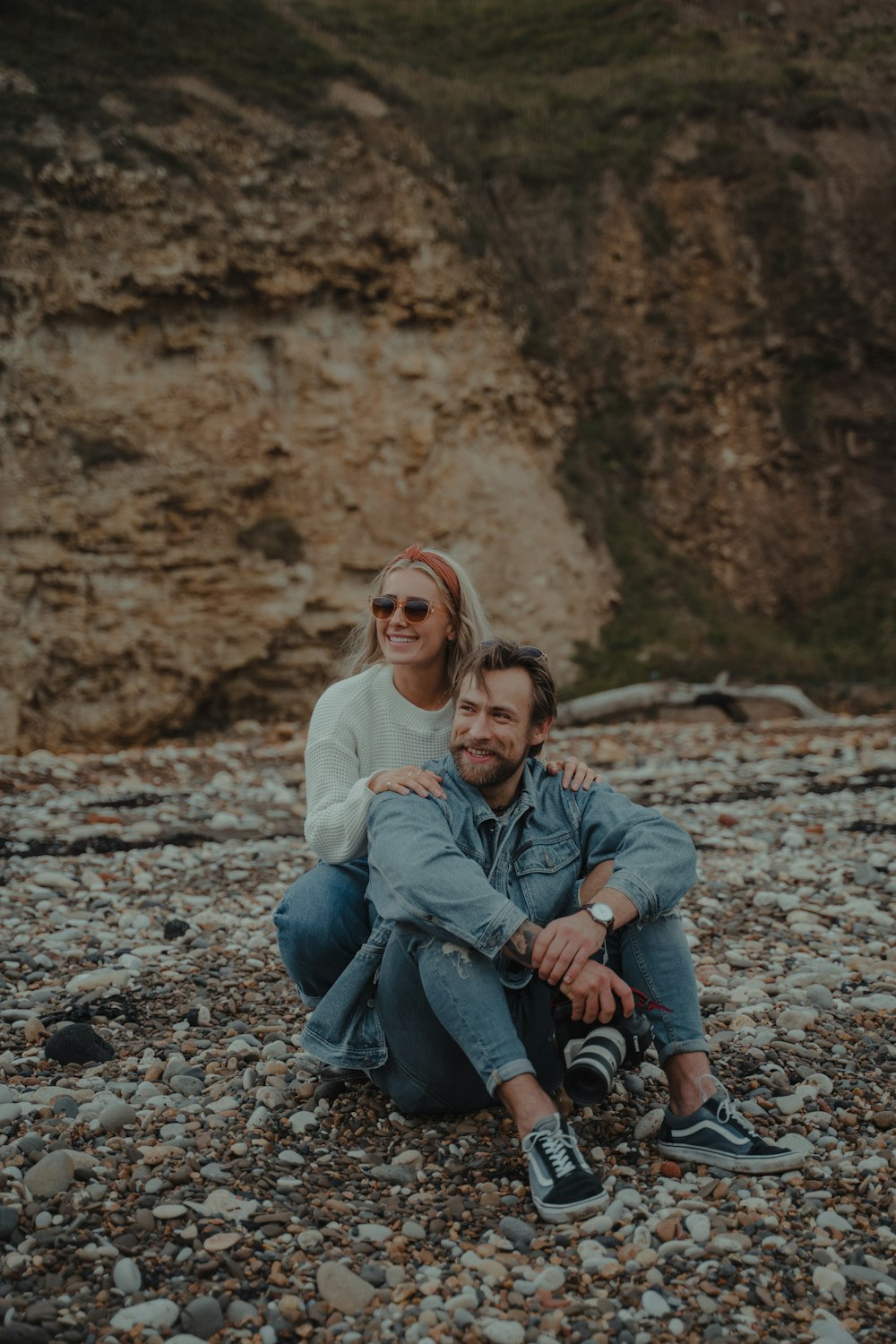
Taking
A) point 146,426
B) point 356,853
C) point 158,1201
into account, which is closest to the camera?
point 158,1201

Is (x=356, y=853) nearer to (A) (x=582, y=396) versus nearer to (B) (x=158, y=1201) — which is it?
(B) (x=158, y=1201)

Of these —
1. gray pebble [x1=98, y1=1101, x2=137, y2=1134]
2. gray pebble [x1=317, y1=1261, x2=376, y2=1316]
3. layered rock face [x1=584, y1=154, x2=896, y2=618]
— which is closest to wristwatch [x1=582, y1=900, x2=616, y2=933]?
gray pebble [x1=317, y1=1261, x2=376, y2=1316]

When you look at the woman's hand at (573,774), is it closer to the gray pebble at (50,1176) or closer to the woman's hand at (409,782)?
the woman's hand at (409,782)

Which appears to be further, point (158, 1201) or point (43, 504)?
point (43, 504)

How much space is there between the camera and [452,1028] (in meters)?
3.12

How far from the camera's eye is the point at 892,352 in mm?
20016

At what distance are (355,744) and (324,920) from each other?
65 centimetres

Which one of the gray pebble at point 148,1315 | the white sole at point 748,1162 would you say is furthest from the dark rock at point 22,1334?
the white sole at point 748,1162

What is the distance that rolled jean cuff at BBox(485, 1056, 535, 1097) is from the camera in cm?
306

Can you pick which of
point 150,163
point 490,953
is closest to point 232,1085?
→ point 490,953

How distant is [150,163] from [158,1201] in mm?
15262

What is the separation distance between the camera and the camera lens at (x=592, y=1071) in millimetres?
3113

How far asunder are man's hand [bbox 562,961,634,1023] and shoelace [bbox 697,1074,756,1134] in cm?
36

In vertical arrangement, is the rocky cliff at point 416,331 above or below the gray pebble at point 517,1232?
above
